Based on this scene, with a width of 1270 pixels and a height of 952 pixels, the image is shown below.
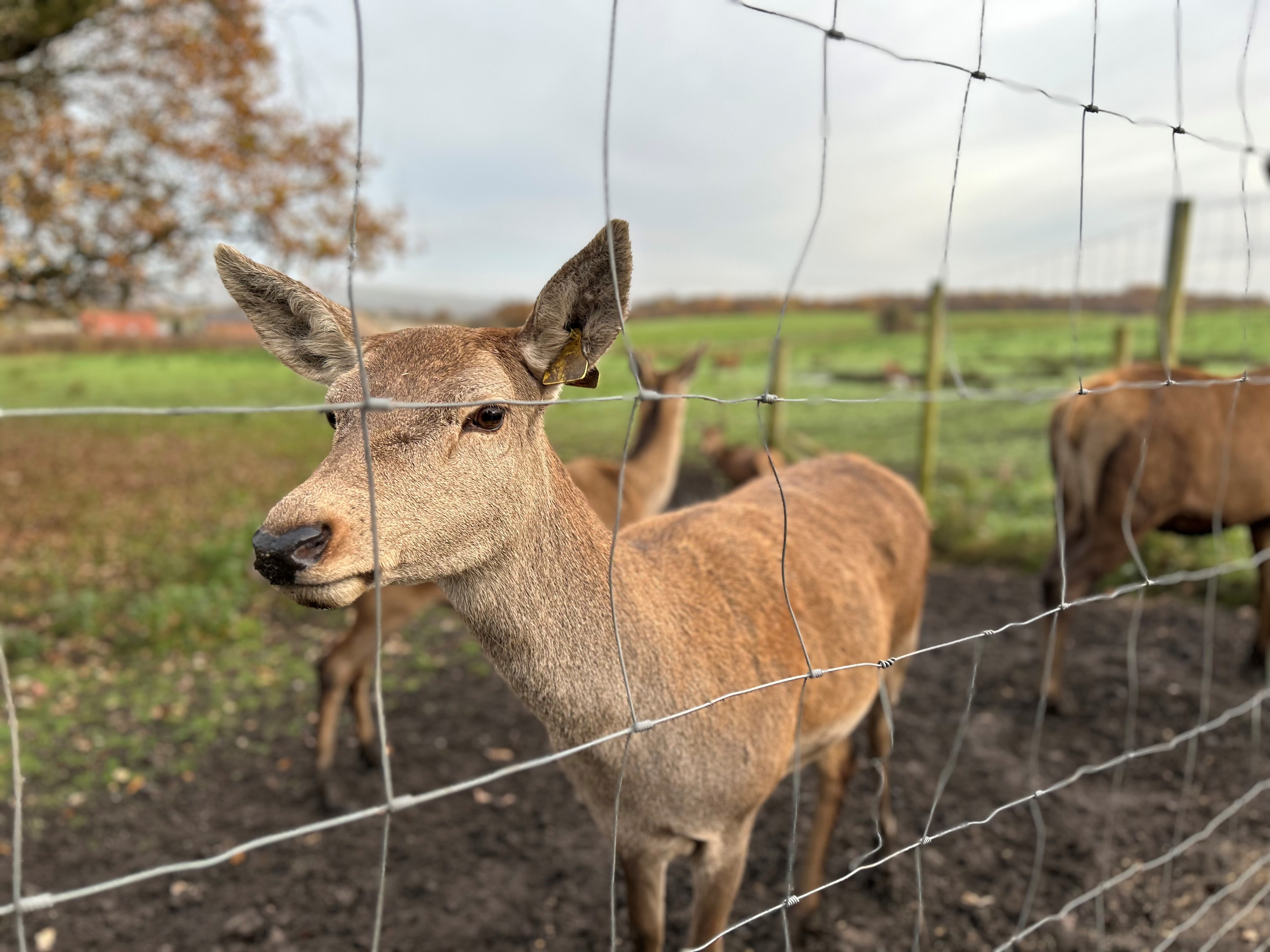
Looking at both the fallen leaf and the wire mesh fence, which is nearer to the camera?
the wire mesh fence

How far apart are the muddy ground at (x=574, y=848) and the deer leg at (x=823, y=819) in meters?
0.09

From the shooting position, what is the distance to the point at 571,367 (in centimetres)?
181

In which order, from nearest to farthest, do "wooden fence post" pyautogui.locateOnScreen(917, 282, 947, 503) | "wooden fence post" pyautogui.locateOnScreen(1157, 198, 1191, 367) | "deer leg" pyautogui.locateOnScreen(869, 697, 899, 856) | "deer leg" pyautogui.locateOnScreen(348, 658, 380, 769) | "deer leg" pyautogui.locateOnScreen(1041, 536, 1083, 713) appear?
1. "deer leg" pyautogui.locateOnScreen(869, 697, 899, 856)
2. "deer leg" pyautogui.locateOnScreen(348, 658, 380, 769)
3. "deer leg" pyautogui.locateOnScreen(1041, 536, 1083, 713)
4. "wooden fence post" pyautogui.locateOnScreen(1157, 198, 1191, 367)
5. "wooden fence post" pyautogui.locateOnScreen(917, 282, 947, 503)

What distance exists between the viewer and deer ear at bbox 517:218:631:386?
1.58m

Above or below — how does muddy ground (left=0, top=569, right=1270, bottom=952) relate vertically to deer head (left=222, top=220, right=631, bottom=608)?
below

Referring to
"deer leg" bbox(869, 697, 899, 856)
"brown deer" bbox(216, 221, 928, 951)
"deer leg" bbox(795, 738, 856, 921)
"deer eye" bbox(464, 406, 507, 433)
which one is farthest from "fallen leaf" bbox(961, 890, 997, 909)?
"deer eye" bbox(464, 406, 507, 433)

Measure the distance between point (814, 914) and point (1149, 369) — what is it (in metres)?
3.63

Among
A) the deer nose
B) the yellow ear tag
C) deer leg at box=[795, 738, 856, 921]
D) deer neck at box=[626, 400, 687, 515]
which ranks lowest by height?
deer leg at box=[795, 738, 856, 921]

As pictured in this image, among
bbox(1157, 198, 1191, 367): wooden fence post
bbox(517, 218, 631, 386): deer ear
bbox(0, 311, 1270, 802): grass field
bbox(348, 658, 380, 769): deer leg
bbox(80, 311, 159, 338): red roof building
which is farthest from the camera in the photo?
bbox(80, 311, 159, 338): red roof building

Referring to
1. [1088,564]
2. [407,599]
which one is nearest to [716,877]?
[407,599]

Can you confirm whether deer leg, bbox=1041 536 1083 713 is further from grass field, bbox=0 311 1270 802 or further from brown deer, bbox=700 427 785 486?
brown deer, bbox=700 427 785 486

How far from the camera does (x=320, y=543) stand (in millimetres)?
1401

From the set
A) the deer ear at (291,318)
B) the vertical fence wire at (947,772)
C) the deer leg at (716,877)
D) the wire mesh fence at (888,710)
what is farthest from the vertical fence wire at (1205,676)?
the deer ear at (291,318)

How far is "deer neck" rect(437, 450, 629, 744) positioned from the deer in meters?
0.95
